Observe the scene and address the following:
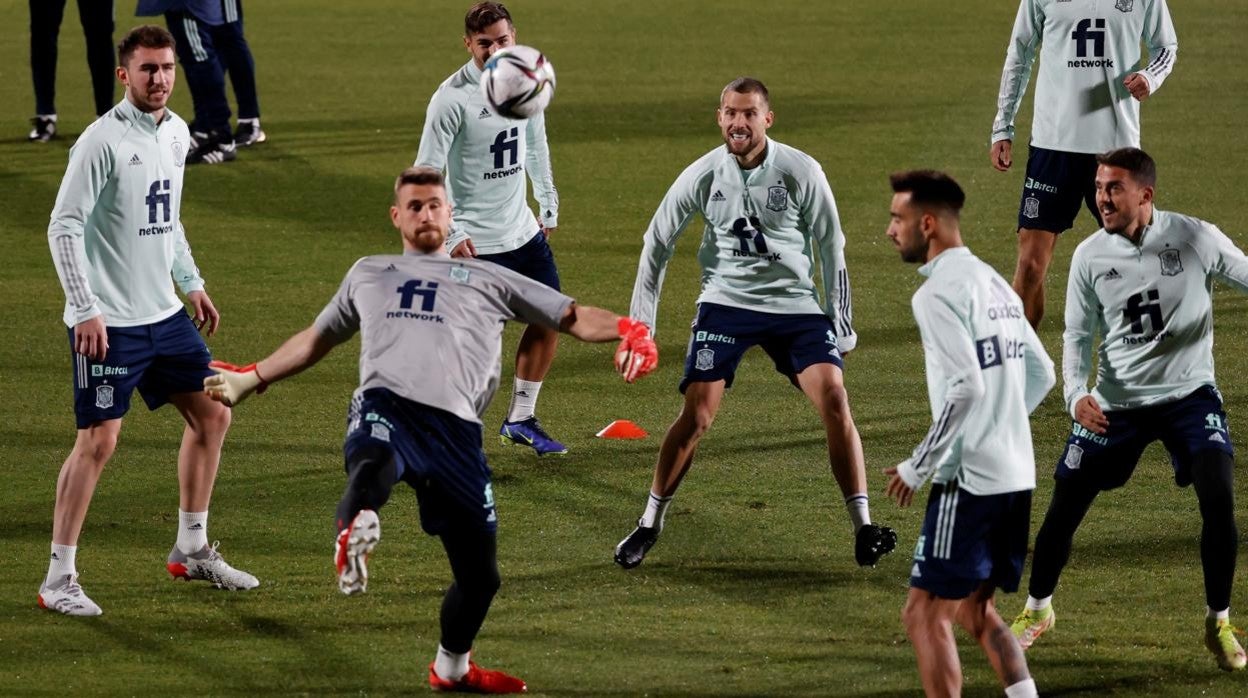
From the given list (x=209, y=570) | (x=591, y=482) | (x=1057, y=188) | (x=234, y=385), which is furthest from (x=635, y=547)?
(x=1057, y=188)

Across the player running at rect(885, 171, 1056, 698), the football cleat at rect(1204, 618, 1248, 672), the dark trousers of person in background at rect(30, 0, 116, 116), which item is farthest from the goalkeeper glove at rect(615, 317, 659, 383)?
the dark trousers of person in background at rect(30, 0, 116, 116)

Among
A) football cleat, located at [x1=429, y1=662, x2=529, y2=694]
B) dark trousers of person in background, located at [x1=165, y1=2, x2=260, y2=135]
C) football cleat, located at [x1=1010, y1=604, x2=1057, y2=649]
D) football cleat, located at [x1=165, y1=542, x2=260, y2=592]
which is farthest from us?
dark trousers of person in background, located at [x1=165, y1=2, x2=260, y2=135]

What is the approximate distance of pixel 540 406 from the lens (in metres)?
10.1

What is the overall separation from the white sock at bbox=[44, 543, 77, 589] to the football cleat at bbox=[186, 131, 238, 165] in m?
9.59

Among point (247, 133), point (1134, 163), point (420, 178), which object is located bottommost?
point (247, 133)

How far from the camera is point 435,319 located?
596 cm

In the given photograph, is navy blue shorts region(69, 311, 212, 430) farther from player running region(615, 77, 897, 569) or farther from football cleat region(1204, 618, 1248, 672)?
football cleat region(1204, 618, 1248, 672)

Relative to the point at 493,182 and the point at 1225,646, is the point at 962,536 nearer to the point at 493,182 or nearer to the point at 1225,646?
the point at 1225,646

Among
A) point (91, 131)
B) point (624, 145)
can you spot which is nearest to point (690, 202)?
point (91, 131)

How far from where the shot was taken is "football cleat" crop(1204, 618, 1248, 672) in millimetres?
6332

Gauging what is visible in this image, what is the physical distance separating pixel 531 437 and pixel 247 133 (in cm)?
858

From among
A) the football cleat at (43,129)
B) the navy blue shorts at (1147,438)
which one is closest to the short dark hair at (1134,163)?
the navy blue shorts at (1147,438)

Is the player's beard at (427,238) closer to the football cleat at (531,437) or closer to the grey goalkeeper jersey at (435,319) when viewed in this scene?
the grey goalkeeper jersey at (435,319)

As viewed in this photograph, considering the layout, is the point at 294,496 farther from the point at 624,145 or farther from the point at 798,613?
the point at 624,145
